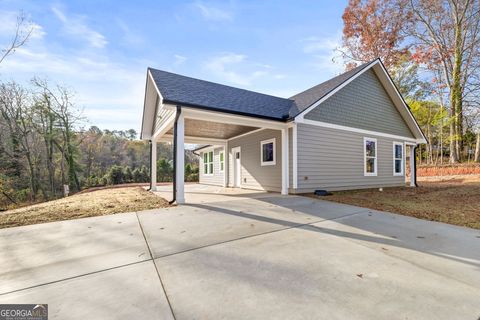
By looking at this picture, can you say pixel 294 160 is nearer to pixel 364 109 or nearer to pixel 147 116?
pixel 364 109

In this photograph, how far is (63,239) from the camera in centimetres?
325

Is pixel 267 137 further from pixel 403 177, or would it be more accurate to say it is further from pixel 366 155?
pixel 403 177

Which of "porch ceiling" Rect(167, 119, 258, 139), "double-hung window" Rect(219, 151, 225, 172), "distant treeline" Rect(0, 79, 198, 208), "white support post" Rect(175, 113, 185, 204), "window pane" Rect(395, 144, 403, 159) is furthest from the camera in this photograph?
"distant treeline" Rect(0, 79, 198, 208)

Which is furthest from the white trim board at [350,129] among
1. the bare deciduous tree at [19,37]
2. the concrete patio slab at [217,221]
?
the bare deciduous tree at [19,37]

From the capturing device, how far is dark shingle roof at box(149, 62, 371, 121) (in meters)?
6.37

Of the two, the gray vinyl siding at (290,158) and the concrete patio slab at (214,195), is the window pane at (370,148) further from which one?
the concrete patio slab at (214,195)

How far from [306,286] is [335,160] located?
796 cm

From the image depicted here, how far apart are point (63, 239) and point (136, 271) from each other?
6.32 feet

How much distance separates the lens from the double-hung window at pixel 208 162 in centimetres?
1506

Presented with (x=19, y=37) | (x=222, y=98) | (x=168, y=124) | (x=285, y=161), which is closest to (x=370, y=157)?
(x=285, y=161)

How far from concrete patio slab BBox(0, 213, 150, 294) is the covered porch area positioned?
246cm

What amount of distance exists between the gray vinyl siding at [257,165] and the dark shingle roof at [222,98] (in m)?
1.24

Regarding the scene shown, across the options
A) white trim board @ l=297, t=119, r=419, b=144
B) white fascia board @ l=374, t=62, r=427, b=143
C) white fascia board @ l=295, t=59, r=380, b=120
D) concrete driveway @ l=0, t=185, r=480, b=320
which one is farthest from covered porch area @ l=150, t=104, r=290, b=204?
white fascia board @ l=374, t=62, r=427, b=143

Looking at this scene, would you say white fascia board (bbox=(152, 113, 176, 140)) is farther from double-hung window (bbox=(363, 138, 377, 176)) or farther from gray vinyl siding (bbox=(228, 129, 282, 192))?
double-hung window (bbox=(363, 138, 377, 176))
